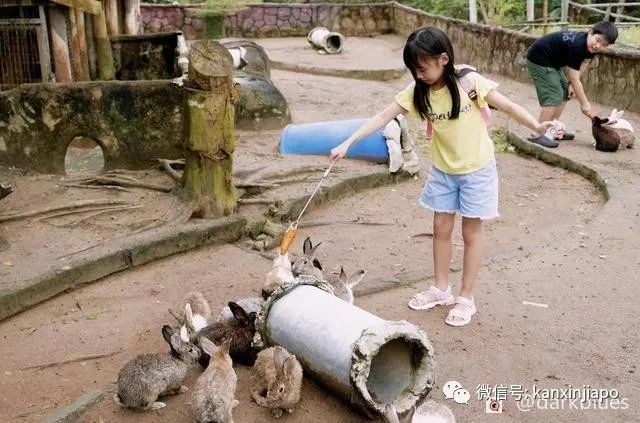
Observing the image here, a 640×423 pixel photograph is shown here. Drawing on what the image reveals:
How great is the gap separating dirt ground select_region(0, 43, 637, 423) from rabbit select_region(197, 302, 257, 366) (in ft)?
0.40

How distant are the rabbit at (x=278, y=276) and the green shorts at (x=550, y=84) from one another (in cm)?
541

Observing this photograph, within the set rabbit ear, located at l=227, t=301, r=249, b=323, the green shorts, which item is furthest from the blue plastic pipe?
rabbit ear, located at l=227, t=301, r=249, b=323

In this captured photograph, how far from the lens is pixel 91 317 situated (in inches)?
179

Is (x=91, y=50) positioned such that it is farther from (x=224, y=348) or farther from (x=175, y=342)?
(x=224, y=348)

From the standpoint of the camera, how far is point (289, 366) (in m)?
3.27

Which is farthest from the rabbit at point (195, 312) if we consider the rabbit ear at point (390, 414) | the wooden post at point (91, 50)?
the wooden post at point (91, 50)

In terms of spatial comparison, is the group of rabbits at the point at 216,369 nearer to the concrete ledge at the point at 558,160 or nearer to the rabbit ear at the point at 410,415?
the rabbit ear at the point at 410,415

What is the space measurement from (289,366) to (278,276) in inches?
39.1

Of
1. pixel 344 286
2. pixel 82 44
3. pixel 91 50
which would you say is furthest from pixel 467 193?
pixel 91 50

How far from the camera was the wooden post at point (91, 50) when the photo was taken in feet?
33.4

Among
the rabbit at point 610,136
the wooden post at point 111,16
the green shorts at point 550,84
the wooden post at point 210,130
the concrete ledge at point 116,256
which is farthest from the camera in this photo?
the wooden post at point 111,16

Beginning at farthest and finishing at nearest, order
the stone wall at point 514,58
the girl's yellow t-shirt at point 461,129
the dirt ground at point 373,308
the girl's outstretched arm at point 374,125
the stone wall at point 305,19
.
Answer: the stone wall at point 305,19 < the stone wall at point 514,58 < the girl's outstretched arm at point 374,125 < the girl's yellow t-shirt at point 461,129 < the dirt ground at point 373,308

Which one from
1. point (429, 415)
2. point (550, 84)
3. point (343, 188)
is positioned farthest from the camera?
point (550, 84)

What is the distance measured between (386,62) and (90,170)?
34.5 feet
